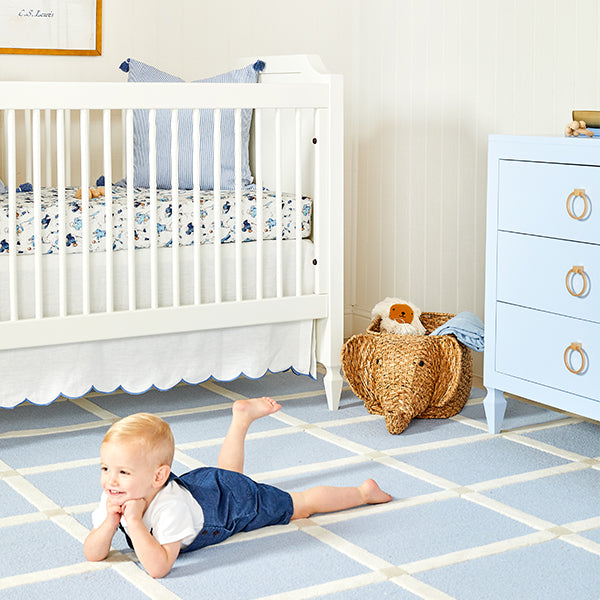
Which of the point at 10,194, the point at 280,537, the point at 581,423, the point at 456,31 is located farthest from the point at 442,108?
the point at 280,537

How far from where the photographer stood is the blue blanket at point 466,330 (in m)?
2.55

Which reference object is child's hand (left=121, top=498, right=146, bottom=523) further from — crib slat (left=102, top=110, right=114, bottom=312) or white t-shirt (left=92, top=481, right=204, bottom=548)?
crib slat (left=102, top=110, right=114, bottom=312)

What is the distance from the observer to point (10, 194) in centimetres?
225

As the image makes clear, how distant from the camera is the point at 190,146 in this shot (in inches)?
113

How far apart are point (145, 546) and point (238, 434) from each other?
1.32ft

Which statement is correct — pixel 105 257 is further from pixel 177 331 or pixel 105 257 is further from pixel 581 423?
pixel 581 423

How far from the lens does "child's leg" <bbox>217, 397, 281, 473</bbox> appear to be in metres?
1.94

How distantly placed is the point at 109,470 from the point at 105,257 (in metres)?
0.90

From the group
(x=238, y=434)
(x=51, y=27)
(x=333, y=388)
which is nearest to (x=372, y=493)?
(x=238, y=434)

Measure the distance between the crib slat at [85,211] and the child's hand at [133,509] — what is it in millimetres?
847

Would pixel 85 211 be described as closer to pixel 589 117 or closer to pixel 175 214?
pixel 175 214

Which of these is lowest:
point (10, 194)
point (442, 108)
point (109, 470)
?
point (109, 470)

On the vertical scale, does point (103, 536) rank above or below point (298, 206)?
below

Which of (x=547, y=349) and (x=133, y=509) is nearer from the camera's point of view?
(x=133, y=509)
